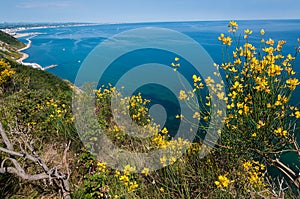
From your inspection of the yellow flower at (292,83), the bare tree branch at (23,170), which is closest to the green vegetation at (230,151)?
the yellow flower at (292,83)

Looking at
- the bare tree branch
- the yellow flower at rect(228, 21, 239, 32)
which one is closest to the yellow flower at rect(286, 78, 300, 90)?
the yellow flower at rect(228, 21, 239, 32)

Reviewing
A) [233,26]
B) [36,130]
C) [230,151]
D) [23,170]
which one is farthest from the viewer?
[36,130]

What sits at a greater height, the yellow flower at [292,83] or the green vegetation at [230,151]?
the yellow flower at [292,83]

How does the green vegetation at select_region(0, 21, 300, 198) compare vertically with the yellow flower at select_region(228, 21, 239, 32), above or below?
below

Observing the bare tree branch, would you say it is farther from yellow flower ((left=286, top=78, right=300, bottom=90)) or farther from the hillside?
yellow flower ((left=286, top=78, right=300, bottom=90))

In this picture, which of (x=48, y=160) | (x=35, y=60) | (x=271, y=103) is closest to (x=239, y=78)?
(x=271, y=103)

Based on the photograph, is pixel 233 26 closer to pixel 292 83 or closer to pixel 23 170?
pixel 292 83

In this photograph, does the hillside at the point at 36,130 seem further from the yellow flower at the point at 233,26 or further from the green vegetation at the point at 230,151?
the yellow flower at the point at 233,26

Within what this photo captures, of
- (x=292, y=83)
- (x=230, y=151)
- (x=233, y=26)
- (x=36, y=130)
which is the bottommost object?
(x=36, y=130)

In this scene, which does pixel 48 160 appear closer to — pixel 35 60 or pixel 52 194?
pixel 52 194

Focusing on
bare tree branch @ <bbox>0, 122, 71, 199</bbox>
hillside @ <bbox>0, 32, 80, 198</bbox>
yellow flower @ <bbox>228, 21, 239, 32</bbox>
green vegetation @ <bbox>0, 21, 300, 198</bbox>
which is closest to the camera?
bare tree branch @ <bbox>0, 122, 71, 199</bbox>

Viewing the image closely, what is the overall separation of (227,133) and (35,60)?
73969 mm

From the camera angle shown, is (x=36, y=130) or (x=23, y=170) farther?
(x=36, y=130)

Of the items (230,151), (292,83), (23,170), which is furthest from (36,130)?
(292,83)
